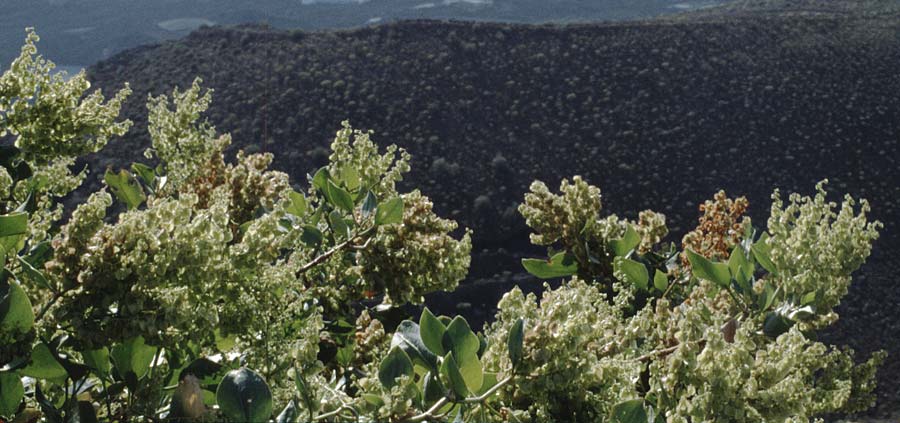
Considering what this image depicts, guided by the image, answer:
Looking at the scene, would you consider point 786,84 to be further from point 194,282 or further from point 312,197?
point 194,282

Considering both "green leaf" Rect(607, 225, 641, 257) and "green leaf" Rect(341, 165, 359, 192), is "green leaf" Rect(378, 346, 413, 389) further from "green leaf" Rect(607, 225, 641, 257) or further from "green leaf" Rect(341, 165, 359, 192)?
"green leaf" Rect(607, 225, 641, 257)

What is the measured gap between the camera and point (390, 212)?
1324 millimetres

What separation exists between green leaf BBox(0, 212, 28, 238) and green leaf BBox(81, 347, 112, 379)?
18 cm

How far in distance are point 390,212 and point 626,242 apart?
1.78ft

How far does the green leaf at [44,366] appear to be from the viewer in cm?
100

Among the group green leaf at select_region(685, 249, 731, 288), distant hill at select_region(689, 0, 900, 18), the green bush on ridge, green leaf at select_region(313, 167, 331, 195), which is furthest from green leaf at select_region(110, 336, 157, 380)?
distant hill at select_region(689, 0, 900, 18)

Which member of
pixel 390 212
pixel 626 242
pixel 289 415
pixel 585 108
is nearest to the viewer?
pixel 289 415

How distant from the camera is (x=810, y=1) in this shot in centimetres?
1364

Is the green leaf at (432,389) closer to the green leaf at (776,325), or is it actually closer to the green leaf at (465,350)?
the green leaf at (465,350)

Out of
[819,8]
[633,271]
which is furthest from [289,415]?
[819,8]

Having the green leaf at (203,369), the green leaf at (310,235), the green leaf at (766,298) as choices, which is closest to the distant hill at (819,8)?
the green leaf at (766,298)

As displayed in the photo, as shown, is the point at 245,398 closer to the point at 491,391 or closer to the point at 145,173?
the point at 491,391

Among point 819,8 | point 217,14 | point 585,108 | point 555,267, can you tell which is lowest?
point 217,14

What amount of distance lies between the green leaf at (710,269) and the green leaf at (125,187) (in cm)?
99
